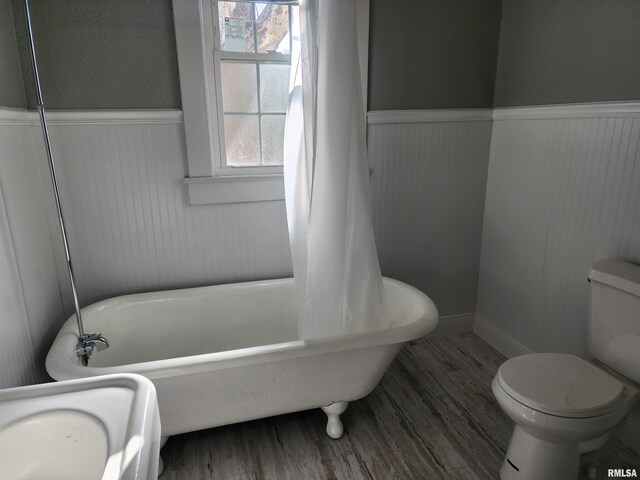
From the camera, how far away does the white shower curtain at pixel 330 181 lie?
1481mm

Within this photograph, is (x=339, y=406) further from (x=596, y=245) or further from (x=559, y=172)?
(x=559, y=172)

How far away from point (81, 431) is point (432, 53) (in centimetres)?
212

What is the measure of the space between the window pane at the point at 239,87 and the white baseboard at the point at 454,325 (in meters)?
1.60

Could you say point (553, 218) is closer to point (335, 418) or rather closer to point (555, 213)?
point (555, 213)

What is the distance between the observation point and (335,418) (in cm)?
171

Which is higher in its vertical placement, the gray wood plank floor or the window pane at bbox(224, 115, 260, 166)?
the window pane at bbox(224, 115, 260, 166)

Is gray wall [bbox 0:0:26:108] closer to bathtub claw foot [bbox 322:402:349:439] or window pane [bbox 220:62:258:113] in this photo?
window pane [bbox 220:62:258:113]

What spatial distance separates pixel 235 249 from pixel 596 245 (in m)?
1.60

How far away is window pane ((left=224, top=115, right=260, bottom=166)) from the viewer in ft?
6.59

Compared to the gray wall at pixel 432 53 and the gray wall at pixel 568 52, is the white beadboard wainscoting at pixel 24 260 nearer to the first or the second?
the gray wall at pixel 432 53

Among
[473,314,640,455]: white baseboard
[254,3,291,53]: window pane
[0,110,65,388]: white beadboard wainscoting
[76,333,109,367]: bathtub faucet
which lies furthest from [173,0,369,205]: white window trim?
[473,314,640,455]: white baseboard

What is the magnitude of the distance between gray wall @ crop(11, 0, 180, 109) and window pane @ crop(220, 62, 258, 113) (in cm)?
23

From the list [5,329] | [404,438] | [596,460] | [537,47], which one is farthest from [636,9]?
[5,329]

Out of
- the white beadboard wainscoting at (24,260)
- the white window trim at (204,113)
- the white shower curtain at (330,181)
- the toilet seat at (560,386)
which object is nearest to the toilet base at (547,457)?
the toilet seat at (560,386)
